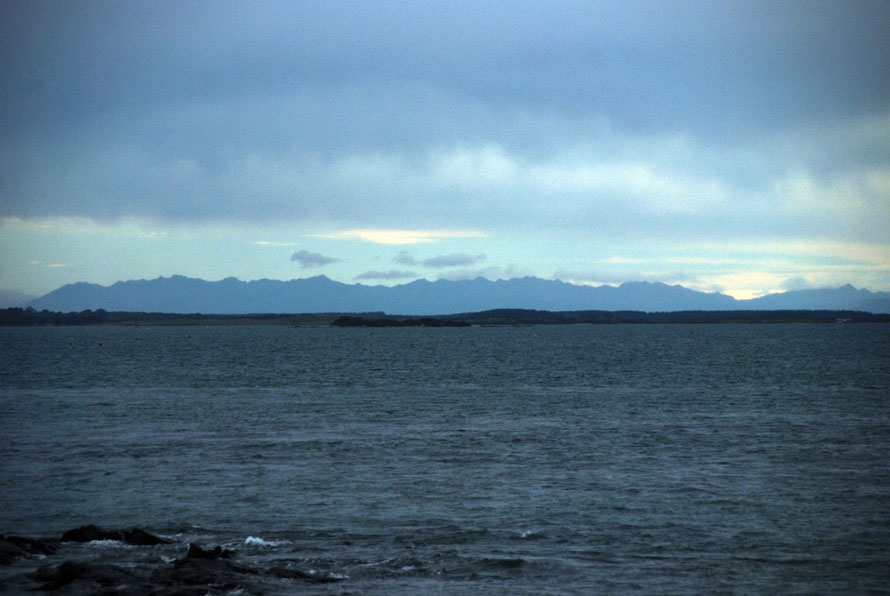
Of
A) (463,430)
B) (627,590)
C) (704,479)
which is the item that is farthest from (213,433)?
(627,590)

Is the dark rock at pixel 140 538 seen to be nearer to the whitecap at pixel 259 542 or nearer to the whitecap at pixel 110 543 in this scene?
the whitecap at pixel 110 543

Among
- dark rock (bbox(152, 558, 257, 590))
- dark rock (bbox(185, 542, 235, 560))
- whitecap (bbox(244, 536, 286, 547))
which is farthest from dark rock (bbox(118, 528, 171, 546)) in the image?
dark rock (bbox(152, 558, 257, 590))

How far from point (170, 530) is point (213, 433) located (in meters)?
19.7

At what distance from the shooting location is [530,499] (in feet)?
92.3

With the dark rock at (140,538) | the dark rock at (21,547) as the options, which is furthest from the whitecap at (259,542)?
the dark rock at (21,547)

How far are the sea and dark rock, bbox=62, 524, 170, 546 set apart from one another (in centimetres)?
37

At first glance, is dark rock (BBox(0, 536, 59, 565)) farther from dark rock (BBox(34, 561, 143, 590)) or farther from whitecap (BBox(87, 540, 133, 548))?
dark rock (BBox(34, 561, 143, 590))

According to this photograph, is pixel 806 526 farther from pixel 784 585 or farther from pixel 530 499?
pixel 530 499

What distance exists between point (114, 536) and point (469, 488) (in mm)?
12494

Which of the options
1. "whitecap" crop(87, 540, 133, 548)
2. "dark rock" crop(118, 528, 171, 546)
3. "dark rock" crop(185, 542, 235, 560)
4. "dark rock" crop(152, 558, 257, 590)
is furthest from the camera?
"dark rock" crop(118, 528, 171, 546)

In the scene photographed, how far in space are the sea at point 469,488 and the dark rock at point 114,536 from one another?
0.37m

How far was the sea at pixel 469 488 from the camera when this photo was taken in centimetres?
2078

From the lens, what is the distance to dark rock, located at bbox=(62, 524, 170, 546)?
2273cm

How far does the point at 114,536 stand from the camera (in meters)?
23.2
